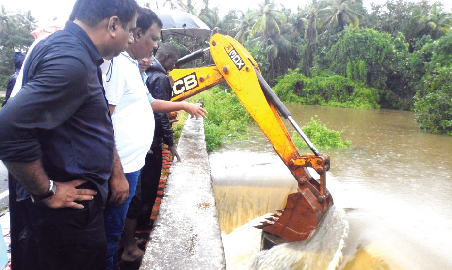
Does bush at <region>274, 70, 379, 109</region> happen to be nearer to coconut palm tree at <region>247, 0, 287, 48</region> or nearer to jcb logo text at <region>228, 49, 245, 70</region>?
coconut palm tree at <region>247, 0, 287, 48</region>

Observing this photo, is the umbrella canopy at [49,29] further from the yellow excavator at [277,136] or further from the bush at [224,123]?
the bush at [224,123]

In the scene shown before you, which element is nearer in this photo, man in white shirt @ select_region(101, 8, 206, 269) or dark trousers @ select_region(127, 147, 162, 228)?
man in white shirt @ select_region(101, 8, 206, 269)

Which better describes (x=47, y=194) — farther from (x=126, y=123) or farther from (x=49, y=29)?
(x=49, y=29)

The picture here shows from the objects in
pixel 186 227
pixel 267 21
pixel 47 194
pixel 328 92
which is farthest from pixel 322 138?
pixel 267 21

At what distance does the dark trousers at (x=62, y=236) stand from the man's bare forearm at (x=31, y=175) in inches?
5.8

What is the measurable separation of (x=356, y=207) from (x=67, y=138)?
4.07m

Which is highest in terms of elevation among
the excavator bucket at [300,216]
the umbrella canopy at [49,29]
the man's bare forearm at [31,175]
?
the umbrella canopy at [49,29]

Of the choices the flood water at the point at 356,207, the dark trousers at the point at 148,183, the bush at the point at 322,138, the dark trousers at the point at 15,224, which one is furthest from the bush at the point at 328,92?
the dark trousers at the point at 15,224

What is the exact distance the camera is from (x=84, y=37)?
1411mm

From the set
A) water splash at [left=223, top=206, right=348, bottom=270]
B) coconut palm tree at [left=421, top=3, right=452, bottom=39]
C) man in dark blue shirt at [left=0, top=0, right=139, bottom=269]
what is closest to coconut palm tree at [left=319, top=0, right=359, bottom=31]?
coconut palm tree at [left=421, top=3, right=452, bottom=39]

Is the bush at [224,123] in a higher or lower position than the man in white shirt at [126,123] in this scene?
lower

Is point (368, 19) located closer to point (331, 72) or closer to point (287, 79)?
point (331, 72)

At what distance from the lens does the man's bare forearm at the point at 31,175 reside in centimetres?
125

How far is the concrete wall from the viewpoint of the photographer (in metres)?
1.94
